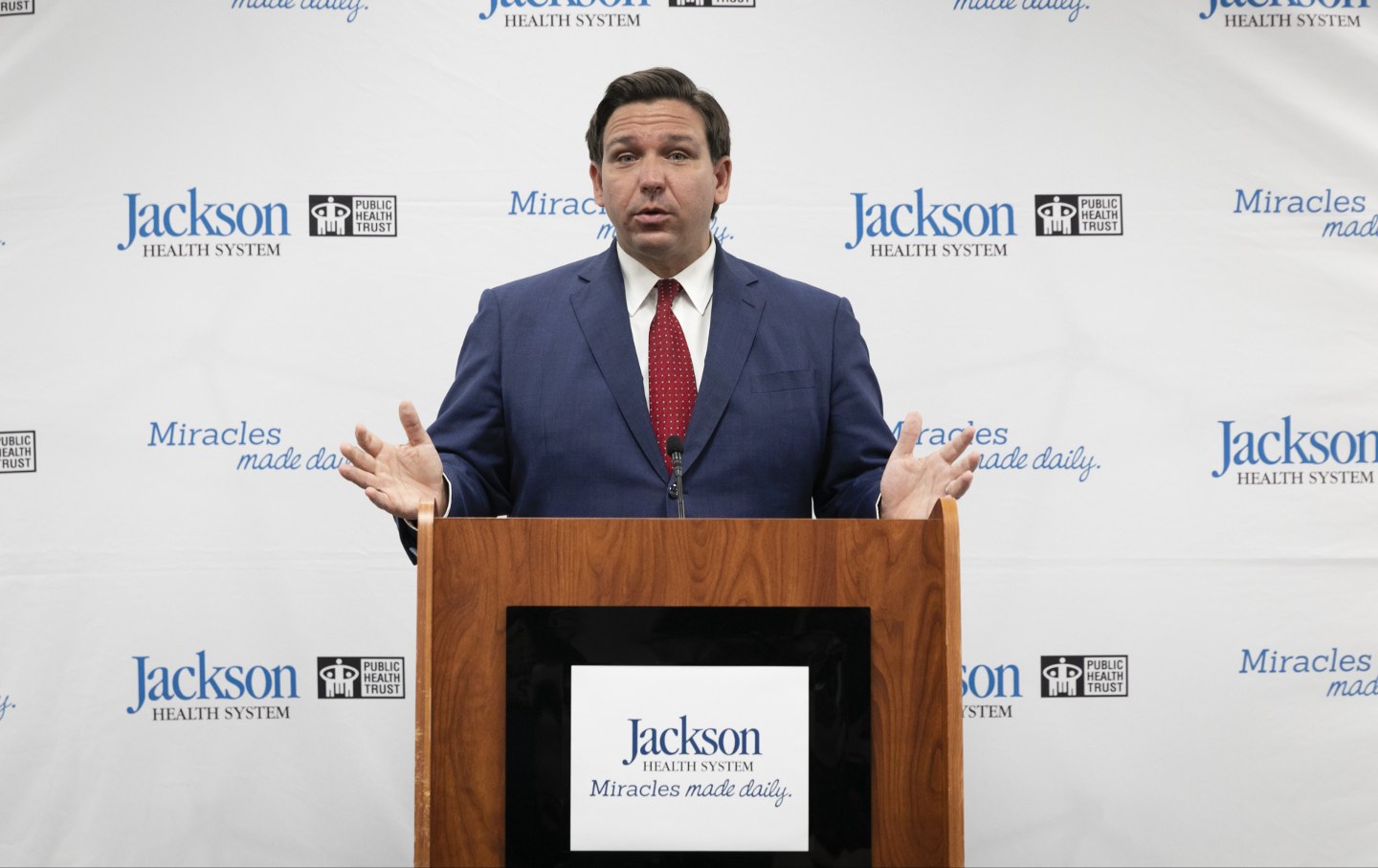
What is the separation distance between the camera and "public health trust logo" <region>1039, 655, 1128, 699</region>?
10.2 feet

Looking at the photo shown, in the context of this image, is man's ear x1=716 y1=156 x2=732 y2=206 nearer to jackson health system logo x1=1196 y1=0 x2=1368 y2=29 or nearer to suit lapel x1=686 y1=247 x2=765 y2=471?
suit lapel x1=686 y1=247 x2=765 y2=471

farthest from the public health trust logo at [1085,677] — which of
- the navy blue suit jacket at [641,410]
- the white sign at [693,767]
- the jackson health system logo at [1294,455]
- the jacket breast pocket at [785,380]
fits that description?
the white sign at [693,767]

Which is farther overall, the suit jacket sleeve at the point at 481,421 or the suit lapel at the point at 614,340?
the suit jacket sleeve at the point at 481,421

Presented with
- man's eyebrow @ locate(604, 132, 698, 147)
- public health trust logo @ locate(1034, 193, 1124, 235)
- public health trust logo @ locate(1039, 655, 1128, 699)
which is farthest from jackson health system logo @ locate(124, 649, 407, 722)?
public health trust logo @ locate(1034, 193, 1124, 235)

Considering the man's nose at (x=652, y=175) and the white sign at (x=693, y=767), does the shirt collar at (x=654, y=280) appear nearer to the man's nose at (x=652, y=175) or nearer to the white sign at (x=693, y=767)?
the man's nose at (x=652, y=175)

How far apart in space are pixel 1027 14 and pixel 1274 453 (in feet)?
4.53

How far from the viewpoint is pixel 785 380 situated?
83.8 inches

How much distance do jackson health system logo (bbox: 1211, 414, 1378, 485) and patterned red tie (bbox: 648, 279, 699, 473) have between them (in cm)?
178

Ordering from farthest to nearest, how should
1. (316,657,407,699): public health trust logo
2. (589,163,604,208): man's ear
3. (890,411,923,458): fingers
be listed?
1. (316,657,407,699): public health trust logo
2. (589,163,604,208): man's ear
3. (890,411,923,458): fingers

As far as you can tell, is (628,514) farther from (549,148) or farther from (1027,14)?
(1027,14)

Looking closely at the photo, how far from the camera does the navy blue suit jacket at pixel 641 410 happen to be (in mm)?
2014

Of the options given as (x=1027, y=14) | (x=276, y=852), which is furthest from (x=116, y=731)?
(x=1027, y=14)

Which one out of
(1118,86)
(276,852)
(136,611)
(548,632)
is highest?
(1118,86)

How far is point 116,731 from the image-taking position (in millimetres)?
3086
